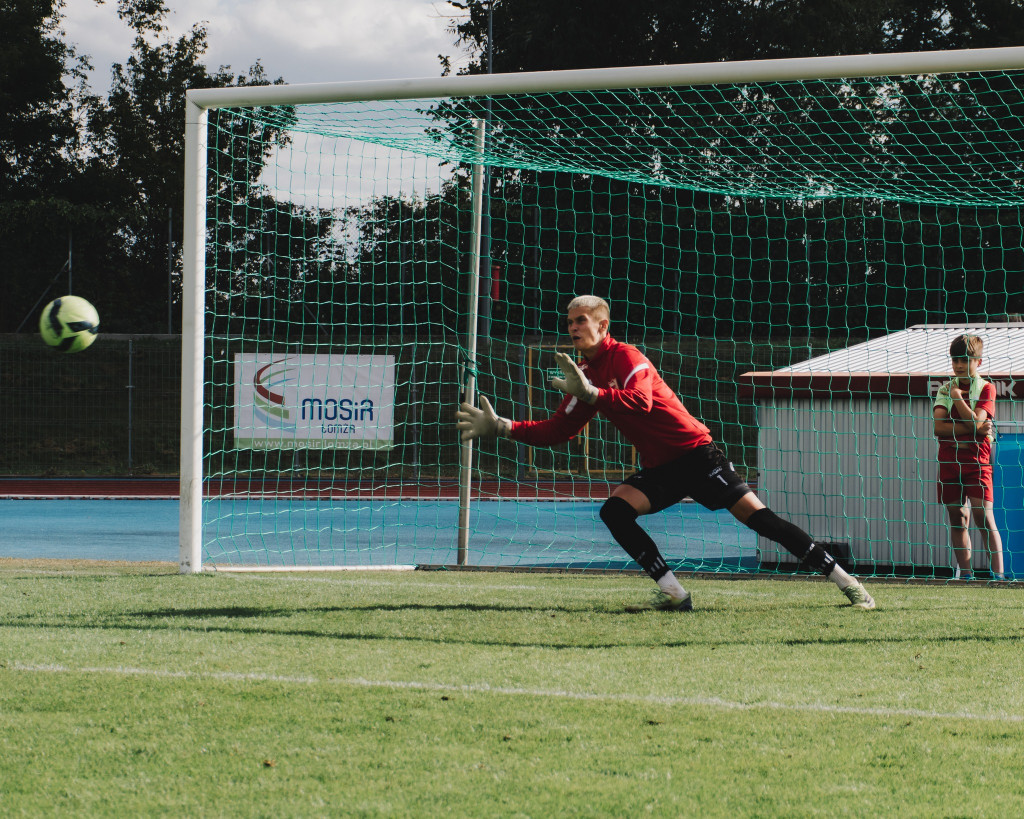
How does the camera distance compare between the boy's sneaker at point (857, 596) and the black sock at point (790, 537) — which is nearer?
the black sock at point (790, 537)

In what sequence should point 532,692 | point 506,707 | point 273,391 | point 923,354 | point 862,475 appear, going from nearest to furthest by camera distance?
point 506,707
point 532,692
point 862,475
point 923,354
point 273,391

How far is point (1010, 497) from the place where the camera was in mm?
8758

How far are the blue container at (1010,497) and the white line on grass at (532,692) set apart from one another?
209 inches

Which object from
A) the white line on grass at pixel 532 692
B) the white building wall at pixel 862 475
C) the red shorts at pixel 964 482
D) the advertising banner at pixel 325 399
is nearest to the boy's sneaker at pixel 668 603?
the white line on grass at pixel 532 692

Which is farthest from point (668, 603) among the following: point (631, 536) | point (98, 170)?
point (98, 170)

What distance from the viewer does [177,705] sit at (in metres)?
3.90

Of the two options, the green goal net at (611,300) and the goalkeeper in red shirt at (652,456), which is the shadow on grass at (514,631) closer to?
the goalkeeper in red shirt at (652,456)

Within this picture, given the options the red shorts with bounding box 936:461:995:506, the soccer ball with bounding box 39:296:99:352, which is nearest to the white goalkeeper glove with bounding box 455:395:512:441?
the soccer ball with bounding box 39:296:99:352

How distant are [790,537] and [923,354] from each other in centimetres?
418

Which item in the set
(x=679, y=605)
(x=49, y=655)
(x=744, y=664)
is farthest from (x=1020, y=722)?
(x=49, y=655)

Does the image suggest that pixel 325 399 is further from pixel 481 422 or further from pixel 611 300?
pixel 481 422

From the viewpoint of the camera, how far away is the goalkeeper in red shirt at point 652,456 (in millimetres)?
5930

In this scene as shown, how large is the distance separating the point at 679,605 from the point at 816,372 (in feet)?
12.4

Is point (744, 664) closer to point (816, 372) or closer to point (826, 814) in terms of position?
point (826, 814)
